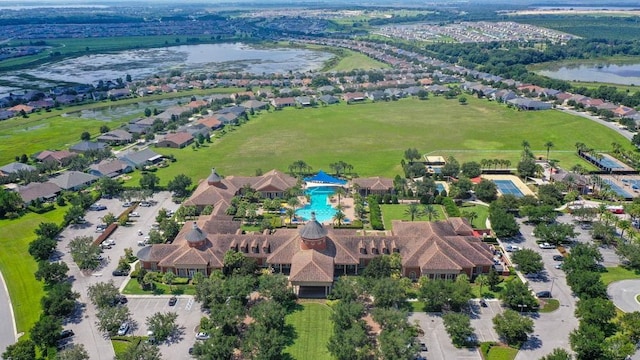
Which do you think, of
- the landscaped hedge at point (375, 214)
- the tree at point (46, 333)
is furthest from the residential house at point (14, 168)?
the landscaped hedge at point (375, 214)

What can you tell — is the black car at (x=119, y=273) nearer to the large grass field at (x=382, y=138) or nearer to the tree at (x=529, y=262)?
the large grass field at (x=382, y=138)

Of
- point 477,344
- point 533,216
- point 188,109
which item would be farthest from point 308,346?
point 188,109

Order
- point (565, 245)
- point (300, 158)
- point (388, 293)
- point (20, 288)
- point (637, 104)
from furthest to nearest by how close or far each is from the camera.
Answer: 1. point (637, 104)
2. point (300, 158)
3. point (565, 245)
4. point (20, 288)
5. point (388, 293)

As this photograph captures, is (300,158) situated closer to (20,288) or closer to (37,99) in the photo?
(20,288)

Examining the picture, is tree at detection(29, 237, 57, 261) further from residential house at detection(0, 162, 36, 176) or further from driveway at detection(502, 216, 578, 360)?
driveway at detection(502, 216, 578, 360)

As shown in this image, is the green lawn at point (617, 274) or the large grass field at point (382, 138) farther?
the large grass field at point (382, 138)

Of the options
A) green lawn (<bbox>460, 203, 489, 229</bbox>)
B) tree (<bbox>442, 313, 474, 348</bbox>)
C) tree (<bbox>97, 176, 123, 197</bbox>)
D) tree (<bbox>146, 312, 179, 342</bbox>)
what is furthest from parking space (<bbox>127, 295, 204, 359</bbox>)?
green lawn (<bbox>460, 203, 489, 229</bbox>)
